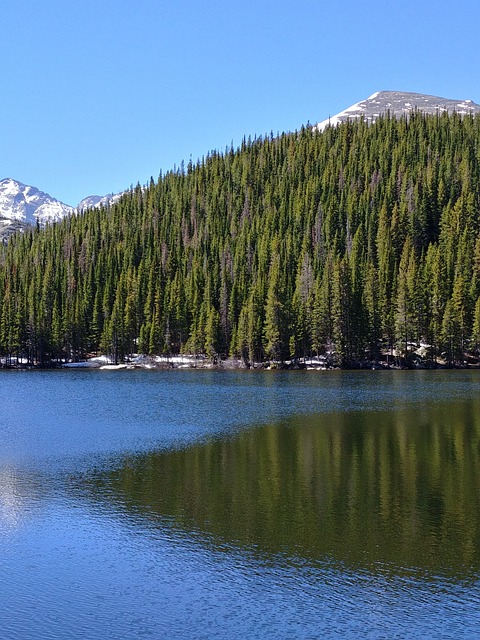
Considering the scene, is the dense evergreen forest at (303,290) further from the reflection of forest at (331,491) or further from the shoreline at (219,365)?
the reflection of forest at (331,491)

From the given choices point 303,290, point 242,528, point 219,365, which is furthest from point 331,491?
point 303,290

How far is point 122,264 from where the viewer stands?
198125 mm

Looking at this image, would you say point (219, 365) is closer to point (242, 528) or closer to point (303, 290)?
point (303, 290)

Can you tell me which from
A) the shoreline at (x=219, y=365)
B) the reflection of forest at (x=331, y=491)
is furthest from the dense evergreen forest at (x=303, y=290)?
the reflection of forest at (x=331, y=491)

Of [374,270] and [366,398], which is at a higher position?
[374,270]

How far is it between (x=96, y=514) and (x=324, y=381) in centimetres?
7120

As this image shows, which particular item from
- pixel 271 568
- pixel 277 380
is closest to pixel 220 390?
pixel 277 380

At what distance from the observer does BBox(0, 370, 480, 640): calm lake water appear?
18.5 meters

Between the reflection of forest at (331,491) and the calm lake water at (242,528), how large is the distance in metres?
0.11

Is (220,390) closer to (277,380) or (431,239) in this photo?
(277,380)

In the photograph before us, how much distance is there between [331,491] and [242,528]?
23.1 feet

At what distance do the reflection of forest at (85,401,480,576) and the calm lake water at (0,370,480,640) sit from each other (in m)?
0.11

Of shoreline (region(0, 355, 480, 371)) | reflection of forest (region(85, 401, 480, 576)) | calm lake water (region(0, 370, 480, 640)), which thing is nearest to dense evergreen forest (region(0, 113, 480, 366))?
shoreline (region(0, 355, 480, 371))

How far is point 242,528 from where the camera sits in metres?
26.3
